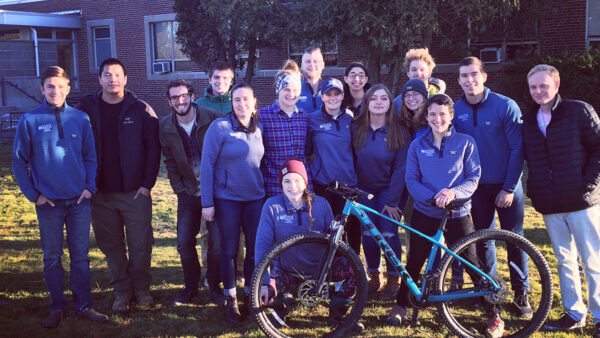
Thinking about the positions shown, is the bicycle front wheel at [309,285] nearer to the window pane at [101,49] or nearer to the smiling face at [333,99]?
the smiling face at [333,99]

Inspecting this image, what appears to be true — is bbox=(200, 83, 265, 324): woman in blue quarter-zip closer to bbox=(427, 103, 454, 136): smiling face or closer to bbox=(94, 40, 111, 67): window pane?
bbox=(427, 103, 454, 136): smiling face

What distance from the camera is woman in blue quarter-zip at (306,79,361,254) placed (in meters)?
4.62

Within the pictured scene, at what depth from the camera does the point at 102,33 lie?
964 inches

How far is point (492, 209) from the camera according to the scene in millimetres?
4535

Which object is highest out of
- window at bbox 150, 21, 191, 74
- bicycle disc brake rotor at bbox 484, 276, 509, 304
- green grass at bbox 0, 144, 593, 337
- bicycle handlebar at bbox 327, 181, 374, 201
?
window at bbox 150, 21, 191, 74

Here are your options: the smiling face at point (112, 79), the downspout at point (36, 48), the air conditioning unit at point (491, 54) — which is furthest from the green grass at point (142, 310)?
the downspout at point (36, 48)

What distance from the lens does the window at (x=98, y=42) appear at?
79.0ft

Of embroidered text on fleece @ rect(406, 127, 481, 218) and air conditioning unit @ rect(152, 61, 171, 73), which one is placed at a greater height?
air conditioning unit @ rect(152, 61, 171, 73)

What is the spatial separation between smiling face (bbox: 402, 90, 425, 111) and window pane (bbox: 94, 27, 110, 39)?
22.3 metres

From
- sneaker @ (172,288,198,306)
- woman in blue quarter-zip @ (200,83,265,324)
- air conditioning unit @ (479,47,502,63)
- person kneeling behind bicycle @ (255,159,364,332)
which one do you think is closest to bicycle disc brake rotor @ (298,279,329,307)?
person kneeling behind bicycle @ (255,159,364,332)

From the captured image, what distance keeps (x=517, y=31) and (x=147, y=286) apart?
1298 cm

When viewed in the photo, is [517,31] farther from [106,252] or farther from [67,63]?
[67,63]

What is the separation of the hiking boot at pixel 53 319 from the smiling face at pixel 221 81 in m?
2.42

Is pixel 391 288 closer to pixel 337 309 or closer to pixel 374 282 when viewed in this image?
pixel 374 282
